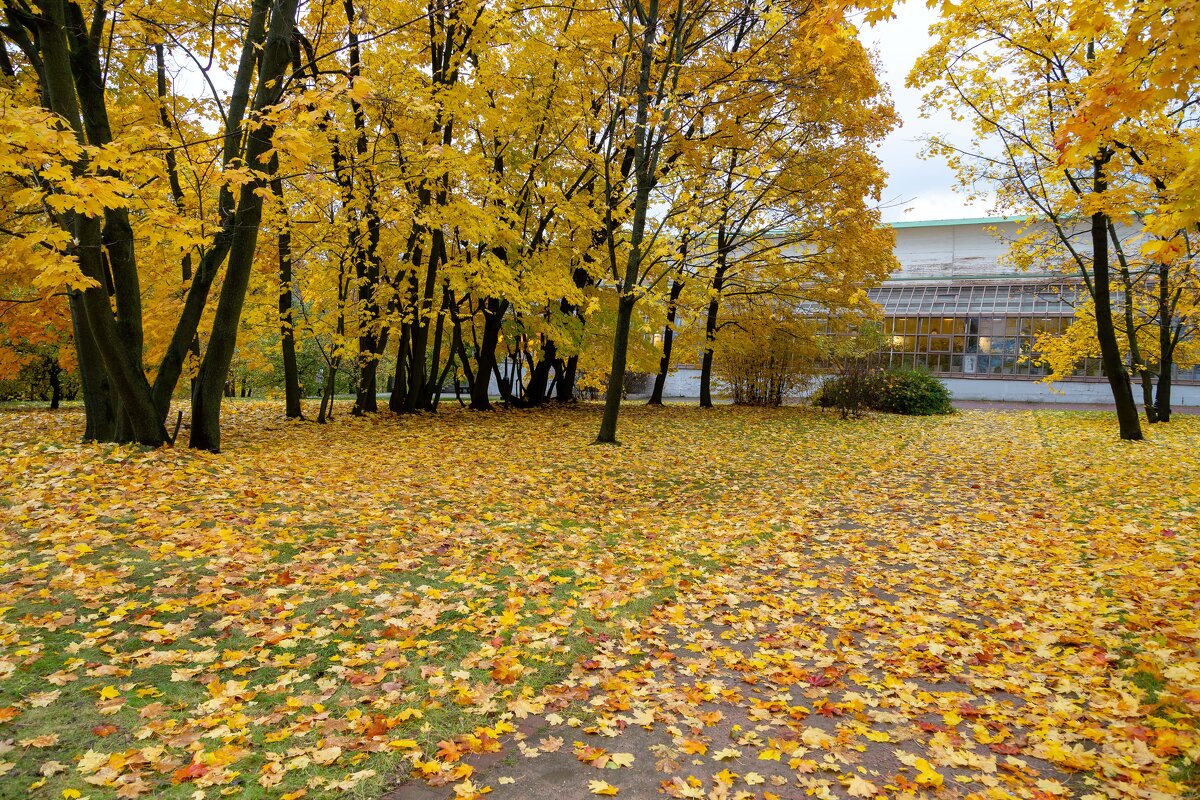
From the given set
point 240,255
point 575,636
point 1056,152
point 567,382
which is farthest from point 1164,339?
point 240,255

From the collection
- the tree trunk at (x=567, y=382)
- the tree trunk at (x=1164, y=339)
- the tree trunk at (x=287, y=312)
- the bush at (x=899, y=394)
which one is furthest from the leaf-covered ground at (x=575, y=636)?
the tree trunk at (x=567, y=382)

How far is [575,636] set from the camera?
14.9 ft

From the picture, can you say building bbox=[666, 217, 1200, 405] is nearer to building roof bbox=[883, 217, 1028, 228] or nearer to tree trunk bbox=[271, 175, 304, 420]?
building roof bbox=[883, 217, 1028, 228]

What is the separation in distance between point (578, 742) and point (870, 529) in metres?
5.32

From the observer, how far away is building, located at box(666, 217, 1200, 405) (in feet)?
96.0

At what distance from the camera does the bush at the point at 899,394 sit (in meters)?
20.5

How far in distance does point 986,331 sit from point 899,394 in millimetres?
13246

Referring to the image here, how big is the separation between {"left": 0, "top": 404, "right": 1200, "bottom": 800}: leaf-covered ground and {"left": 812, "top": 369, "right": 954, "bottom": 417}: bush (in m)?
11.5

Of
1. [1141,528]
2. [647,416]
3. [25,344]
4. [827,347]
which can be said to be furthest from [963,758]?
[25,344]

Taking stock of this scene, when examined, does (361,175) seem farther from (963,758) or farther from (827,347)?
(827,347)

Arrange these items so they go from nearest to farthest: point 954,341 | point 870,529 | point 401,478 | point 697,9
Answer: point 870,529 → point 401,478 → point 697,9 → point 954,341

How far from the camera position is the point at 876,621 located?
4.86 m

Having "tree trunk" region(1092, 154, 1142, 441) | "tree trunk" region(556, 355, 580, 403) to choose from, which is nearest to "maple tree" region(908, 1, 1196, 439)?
"tree trunk" region(1092, 154, 1142, 441)

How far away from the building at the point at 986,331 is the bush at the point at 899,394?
220 inches
